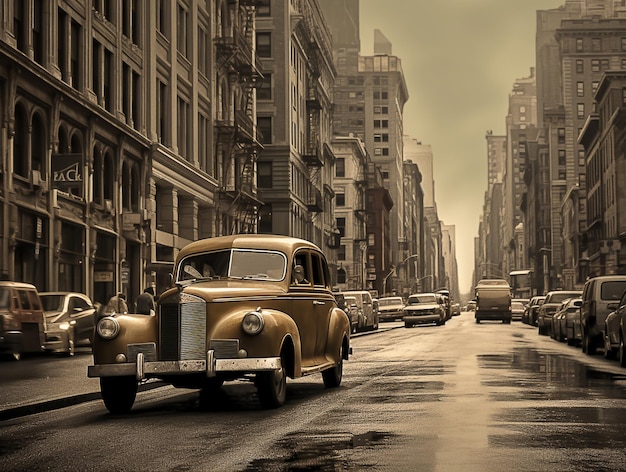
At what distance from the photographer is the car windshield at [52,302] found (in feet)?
103

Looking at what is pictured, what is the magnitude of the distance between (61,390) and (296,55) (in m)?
74.3

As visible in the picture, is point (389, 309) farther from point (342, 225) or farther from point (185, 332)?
point (185, 332)

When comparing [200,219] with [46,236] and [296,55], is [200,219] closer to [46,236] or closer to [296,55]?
[46,236]

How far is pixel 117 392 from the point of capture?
14289 mm

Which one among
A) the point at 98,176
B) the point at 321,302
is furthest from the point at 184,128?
the point at 321,302

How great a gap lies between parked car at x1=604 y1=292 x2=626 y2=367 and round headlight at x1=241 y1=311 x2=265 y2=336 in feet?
38.2

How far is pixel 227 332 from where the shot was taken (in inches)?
545

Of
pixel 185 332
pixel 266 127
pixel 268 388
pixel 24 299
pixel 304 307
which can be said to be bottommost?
pixel 268 388

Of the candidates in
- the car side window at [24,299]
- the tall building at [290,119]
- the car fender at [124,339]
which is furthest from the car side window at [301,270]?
the tall building at [290,119]

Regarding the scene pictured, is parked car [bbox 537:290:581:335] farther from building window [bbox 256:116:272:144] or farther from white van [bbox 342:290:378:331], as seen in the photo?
building window [bbox 256:116:272:144]

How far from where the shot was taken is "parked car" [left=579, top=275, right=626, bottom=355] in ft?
95.3

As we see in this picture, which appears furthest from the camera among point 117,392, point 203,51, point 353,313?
point 203,51

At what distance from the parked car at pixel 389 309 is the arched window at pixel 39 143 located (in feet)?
173

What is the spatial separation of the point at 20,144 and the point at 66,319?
5.92 metres
